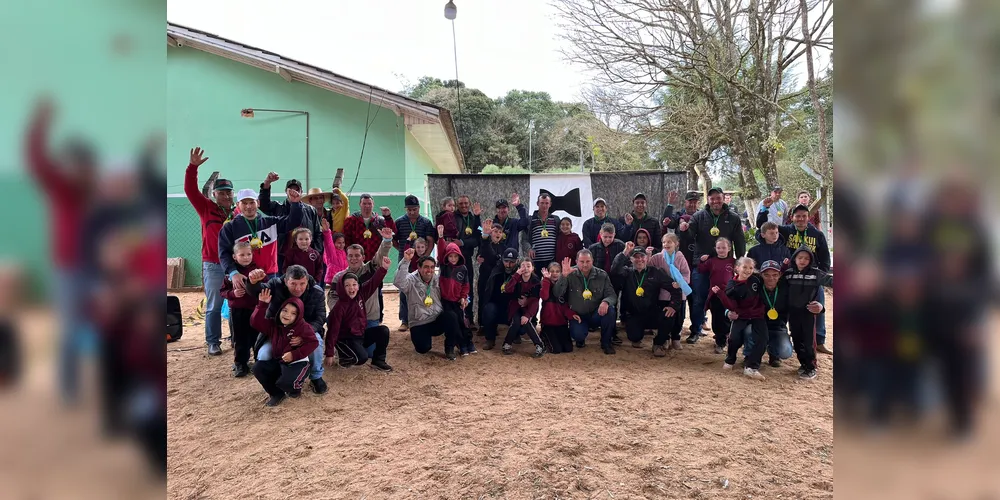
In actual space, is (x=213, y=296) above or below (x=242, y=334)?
above

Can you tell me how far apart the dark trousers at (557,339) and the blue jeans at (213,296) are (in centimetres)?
333

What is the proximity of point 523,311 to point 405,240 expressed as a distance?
173 centimetres

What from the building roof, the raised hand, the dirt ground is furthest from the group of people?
the building roof

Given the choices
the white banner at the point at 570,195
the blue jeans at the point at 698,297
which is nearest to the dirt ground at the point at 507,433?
the blue jeans at the point at 698,297

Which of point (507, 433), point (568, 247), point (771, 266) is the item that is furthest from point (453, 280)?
point (771, 266)

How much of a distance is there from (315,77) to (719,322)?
28.8 ft

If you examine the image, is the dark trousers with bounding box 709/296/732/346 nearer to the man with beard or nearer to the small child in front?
the man with beard

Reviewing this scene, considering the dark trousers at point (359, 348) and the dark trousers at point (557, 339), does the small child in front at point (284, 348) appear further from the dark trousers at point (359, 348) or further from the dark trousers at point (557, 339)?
the dark trousers at point (557, 339)

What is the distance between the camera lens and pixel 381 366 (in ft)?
15.6

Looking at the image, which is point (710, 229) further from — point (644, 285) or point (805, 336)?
point (805, 336)

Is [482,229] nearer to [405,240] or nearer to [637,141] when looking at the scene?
[405,240]

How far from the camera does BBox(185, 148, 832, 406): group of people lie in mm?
4219

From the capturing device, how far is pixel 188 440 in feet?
10.8
